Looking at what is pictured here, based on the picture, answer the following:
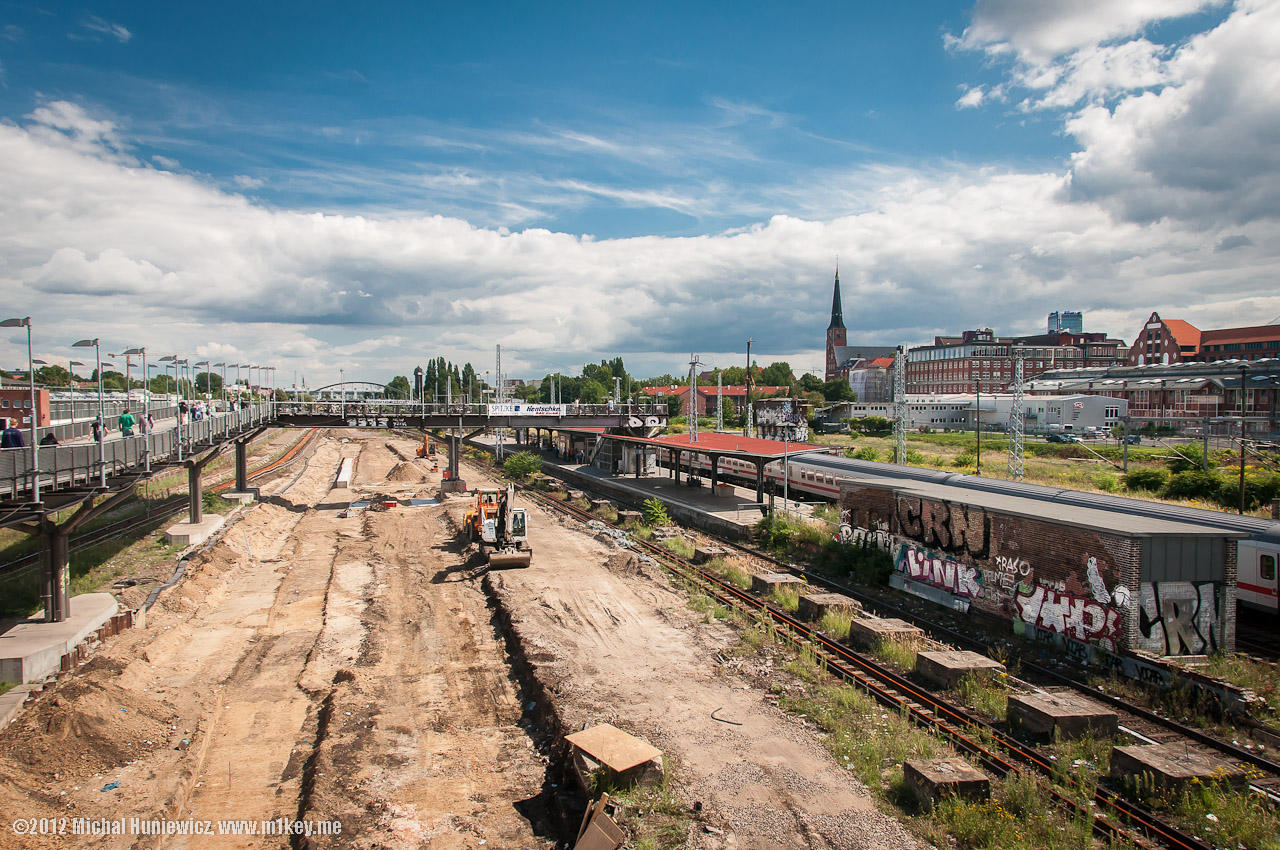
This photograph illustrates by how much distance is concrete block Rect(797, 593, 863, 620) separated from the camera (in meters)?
20.2

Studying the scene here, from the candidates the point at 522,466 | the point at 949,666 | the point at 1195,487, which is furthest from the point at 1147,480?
the point at 522,466

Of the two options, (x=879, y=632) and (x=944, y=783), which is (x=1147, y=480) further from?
(x=944, y=783)

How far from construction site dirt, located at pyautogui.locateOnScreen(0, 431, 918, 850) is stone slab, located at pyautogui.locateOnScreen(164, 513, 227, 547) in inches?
248

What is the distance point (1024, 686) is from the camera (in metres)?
15.4

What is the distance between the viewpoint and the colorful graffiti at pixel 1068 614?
1683 centimetres

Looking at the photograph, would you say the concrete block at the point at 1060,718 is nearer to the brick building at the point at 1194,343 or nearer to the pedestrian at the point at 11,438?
the pedestrian at the point at 11,438

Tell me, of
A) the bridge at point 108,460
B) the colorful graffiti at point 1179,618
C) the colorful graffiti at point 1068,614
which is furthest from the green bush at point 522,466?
the colorful graffiti at point 1179,618

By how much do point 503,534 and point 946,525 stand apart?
15961mm

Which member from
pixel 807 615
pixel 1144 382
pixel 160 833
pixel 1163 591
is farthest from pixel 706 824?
pixel 1144 382

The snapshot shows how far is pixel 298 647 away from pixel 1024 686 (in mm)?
18227

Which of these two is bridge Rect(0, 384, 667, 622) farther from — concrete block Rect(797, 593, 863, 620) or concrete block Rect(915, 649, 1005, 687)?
concrete block Rect(915, 649, 1005, 687)

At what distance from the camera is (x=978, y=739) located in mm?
13117

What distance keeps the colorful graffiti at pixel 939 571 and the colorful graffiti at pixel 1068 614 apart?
1722mm

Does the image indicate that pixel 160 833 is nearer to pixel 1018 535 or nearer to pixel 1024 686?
pixel 1024 686
